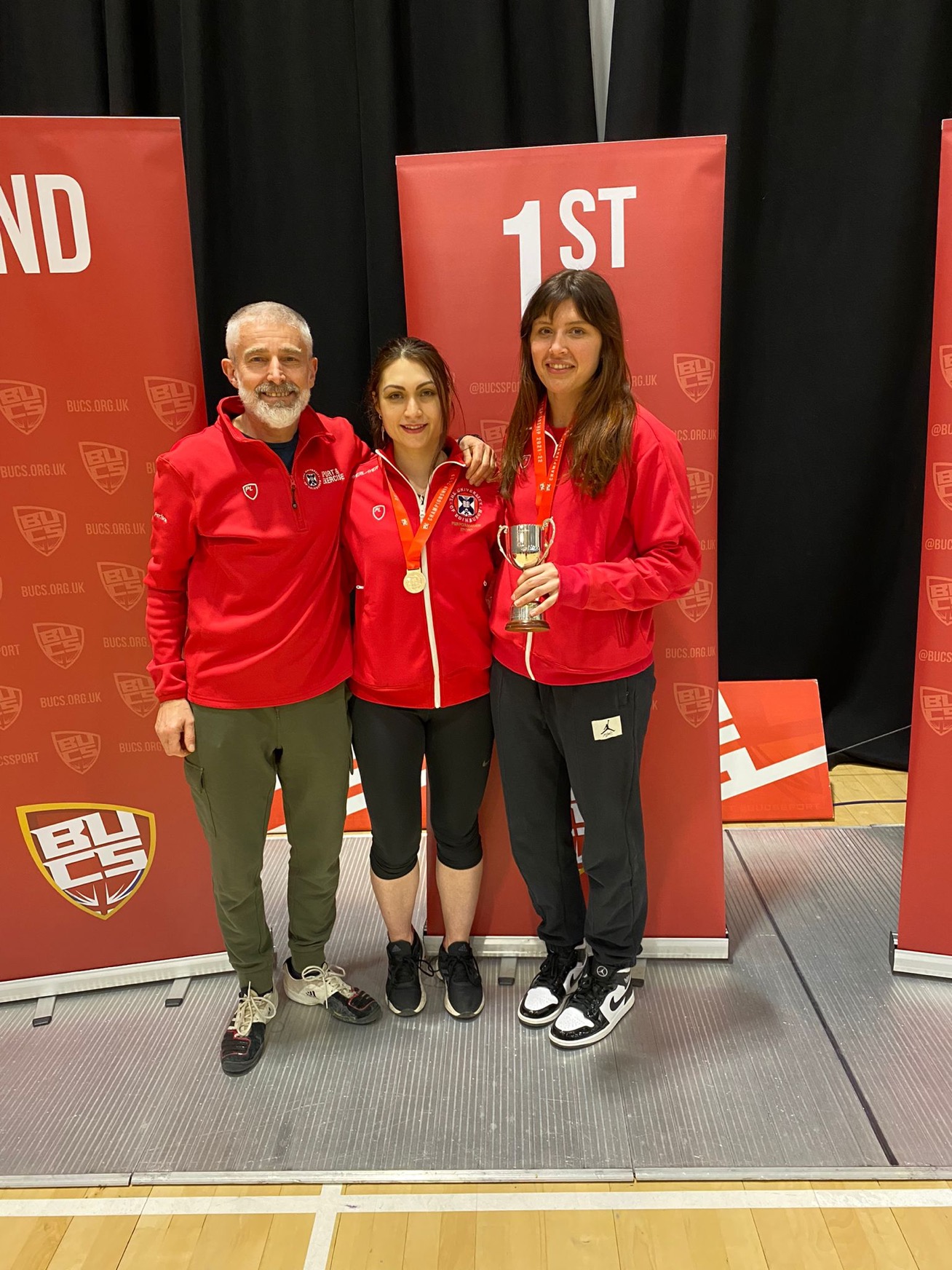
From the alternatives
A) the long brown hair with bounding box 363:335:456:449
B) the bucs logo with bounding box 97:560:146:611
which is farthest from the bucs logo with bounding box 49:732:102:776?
the long brown hair with bounding box 363:335:456:449

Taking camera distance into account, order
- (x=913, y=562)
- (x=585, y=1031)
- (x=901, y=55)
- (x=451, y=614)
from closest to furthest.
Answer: (x=451, y=614)
(x=585, y=1031)
(x=901, y=55)
(x=913, y=562)

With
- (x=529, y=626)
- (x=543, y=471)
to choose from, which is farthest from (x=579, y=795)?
(x=543, y=471)

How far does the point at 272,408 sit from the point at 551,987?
171 centimetres

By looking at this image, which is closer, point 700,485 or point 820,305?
point 700,485

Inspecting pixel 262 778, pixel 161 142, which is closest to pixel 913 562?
pixel 262 778

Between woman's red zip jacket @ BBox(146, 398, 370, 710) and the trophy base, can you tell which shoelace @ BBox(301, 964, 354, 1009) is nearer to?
woman's red zip jacket @ BBox(146, 398, 370, 710)

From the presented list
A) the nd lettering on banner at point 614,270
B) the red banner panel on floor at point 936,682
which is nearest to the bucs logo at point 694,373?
the nd lettering on banner at point 614,270

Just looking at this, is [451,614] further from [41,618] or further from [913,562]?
[913,562]

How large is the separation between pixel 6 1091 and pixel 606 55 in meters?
4.29

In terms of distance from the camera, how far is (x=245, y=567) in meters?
2.03

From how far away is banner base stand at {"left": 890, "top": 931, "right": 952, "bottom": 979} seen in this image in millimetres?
2512

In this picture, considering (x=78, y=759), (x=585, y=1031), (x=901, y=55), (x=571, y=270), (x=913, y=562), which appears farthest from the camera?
(x=913, y=562)

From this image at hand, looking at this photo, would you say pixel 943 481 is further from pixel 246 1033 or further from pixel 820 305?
pixel 246 1033

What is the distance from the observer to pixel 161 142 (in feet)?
7.08
